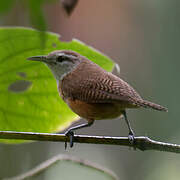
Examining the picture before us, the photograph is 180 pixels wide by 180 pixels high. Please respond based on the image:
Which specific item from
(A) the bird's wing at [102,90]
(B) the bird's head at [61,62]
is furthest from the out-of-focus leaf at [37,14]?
(B) the bird's head at [61,62]

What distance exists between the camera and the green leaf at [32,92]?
230cm

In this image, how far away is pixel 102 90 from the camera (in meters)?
2.43

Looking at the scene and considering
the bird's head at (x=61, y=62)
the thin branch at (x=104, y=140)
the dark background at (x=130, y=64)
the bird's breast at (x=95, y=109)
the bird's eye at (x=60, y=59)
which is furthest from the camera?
the dark background at (x=130, y=64)

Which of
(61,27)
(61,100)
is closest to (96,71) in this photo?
(61,100)

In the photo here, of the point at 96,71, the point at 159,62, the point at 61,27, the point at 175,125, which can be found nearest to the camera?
the point at 96,71

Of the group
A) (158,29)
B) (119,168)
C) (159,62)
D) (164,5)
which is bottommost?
(119,168)

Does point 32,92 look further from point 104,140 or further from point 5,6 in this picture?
point 5,6

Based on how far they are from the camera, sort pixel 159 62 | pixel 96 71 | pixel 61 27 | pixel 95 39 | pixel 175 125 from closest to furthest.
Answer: pixel 96 71, pixel 175 125, pixel 61 27, pixel 159 62, pixel 95 39

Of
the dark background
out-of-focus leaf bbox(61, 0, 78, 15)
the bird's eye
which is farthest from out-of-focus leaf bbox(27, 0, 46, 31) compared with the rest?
the dark background

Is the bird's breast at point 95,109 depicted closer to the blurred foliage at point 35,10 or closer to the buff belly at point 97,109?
the buff belly at point 97,109

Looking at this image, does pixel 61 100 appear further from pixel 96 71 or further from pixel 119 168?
pixel 119 168

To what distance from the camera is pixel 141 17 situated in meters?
7.12

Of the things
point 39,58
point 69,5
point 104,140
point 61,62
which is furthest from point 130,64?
point 69,5

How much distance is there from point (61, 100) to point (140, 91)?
3.44m
